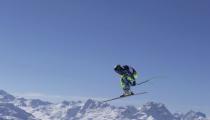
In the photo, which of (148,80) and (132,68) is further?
(148,80)

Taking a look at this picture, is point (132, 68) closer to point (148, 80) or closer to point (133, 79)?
point (133, 79)

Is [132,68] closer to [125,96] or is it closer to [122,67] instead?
[122,67]

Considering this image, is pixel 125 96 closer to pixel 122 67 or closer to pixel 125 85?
pixel 125 85

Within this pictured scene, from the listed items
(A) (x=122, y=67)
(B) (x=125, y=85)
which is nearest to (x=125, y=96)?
(B) (x=125, y=85)

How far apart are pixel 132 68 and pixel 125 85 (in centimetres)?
179

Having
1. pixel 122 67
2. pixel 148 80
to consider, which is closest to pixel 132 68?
pixel 122 67

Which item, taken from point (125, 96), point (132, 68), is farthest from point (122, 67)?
point (125, 96)

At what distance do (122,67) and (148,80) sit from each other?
3470 millimetres

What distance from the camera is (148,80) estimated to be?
29.8 m

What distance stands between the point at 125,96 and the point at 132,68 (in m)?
2.86

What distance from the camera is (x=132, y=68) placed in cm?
2773

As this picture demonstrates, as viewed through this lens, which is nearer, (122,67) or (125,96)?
(122,67)

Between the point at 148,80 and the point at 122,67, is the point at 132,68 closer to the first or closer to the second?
the point at 122,67
